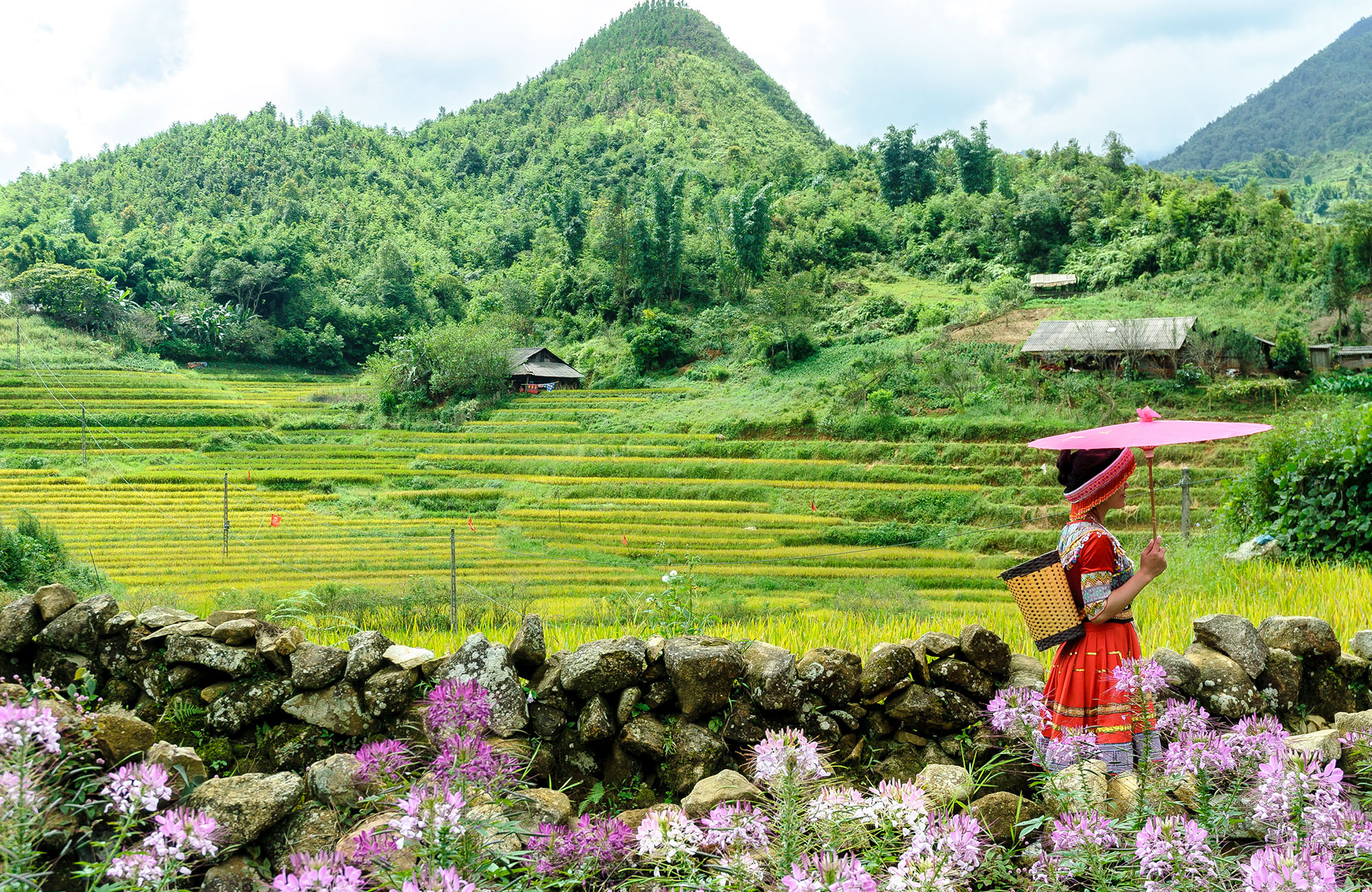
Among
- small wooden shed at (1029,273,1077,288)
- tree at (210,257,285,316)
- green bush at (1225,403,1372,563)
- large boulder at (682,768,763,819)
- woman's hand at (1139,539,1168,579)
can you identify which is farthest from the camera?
tree at (210,257,285,316)

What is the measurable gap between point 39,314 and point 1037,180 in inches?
950

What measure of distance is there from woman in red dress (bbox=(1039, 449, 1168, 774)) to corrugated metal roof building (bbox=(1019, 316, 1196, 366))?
36.4 ft

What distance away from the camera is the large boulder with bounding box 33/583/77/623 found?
3.59 m

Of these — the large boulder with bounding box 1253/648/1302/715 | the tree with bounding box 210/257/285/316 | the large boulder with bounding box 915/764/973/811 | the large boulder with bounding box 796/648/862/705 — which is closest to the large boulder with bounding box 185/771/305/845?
the large boulder with bounding box 796/648/862/705

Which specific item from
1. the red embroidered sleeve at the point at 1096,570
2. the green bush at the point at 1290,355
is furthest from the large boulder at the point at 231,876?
the green bush at the point at 1290,355

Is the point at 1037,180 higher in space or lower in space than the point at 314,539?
higher

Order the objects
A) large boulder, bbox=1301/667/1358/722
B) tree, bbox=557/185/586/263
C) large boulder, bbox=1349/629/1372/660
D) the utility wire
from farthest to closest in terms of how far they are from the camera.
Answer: tree, bbox=557/185/586/263 → the utility wire → large boulder, bbox=1349/629/1372/660 → large boulder, bbox=1301/667/1358/722

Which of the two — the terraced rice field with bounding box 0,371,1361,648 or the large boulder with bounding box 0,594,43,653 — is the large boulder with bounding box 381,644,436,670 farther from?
the terraced rice field with bounding box 0,371,1361,648

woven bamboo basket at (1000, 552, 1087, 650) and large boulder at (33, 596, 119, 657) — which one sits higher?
woven bamboo basket at (1000, 552, 1087, 650)

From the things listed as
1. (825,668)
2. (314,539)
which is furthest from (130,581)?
(825,668)

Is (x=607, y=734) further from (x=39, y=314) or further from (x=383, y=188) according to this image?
(x=383, y=188)

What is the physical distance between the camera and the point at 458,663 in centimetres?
305

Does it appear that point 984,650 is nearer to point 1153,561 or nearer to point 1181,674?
point 1181,674

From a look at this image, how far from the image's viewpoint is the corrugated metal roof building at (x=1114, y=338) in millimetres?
12227
